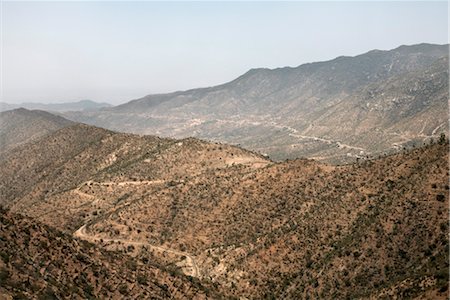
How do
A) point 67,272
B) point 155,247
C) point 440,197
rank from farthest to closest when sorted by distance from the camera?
point 155,247 → point 440,197 → point 67,272

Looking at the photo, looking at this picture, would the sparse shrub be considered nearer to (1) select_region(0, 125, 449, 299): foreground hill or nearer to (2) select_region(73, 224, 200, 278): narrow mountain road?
(1) select_region(0, 125, 449, 299): foreground hill

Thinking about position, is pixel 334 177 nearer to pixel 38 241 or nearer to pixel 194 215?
pixel 194 215

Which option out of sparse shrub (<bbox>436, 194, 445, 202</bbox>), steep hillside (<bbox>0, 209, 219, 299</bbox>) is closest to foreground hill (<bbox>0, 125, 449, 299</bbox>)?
sparse shrub (<bbox>436, 194, 445, 202</bbox>)

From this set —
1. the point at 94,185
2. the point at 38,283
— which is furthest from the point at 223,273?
the point at 94,185

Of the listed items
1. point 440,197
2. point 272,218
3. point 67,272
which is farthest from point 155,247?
point 440,197

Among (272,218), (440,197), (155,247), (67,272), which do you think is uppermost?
(440,197)

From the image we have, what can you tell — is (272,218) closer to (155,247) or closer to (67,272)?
(155,247)

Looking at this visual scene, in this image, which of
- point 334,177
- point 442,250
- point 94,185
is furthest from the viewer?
point 94,185
